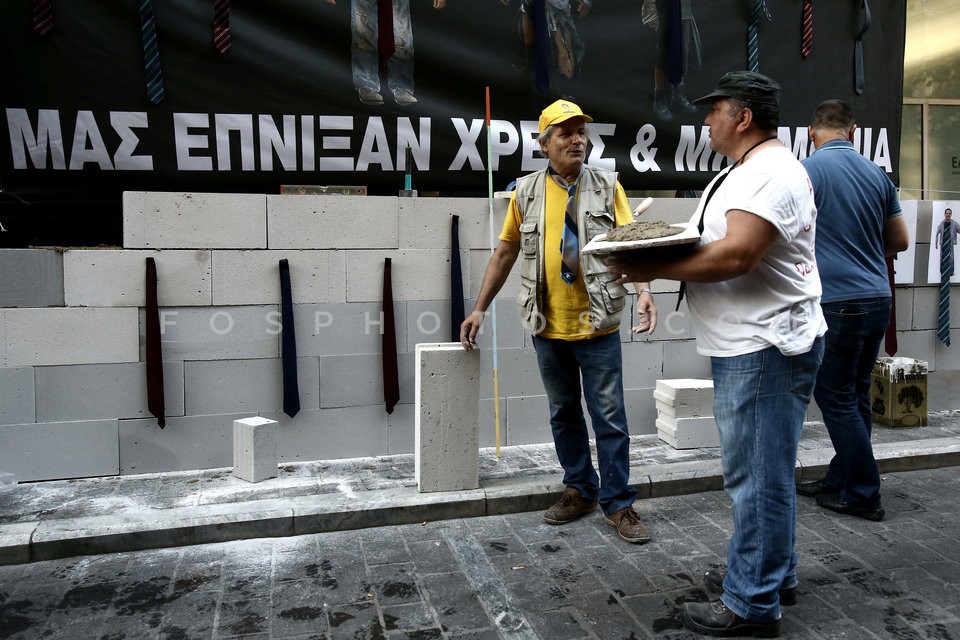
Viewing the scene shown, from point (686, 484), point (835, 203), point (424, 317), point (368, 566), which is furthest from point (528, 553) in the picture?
point (835, 203)

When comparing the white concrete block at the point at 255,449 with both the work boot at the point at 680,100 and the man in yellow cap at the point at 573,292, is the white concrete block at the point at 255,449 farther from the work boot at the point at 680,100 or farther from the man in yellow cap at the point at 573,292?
the work boot at the point at 680,100

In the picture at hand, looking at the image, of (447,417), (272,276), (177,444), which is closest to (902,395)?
(447,417)

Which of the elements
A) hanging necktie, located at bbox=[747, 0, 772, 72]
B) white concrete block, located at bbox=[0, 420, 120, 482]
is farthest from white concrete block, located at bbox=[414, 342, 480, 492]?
hanging necktie, located at bbox=[747, 0, 772, 72]

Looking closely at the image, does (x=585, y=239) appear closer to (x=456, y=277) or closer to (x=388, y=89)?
(x=456, y=277)

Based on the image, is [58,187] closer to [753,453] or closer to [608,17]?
[608,17]

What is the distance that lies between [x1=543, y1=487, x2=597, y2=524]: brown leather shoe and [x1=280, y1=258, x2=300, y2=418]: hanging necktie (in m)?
1.97

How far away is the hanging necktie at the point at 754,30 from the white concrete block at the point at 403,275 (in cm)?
300

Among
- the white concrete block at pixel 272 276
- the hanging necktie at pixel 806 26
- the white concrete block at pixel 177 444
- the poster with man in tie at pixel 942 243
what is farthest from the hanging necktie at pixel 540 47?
the poster with man in tie at pixel 942 243

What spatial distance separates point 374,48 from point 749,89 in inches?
132

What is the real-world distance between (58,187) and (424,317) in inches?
101

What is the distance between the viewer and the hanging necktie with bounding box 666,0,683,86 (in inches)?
245

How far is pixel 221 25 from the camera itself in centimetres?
532

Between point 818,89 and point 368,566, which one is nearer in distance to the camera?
point 368,566

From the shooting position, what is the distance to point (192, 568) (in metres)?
3.92
